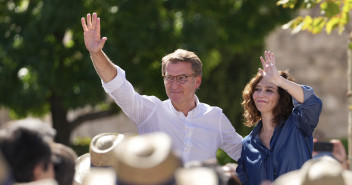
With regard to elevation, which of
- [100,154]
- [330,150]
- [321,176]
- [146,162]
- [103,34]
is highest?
[146,162]

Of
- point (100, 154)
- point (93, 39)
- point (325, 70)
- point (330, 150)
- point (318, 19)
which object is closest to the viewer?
point (100, 154)

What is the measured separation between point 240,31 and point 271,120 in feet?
24.4

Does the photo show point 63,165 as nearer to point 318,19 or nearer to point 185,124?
point 185,124

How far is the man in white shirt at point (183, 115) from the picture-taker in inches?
158

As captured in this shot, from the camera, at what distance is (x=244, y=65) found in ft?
47.8

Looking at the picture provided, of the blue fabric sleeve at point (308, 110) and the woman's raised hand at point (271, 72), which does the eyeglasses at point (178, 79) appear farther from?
the blue fabric sleeve at point (308, 110)

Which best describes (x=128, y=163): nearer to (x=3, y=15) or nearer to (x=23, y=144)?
(x=23, y=144)

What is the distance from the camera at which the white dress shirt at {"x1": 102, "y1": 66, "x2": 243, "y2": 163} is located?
3.99 meters

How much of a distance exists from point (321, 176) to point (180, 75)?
92.4 inches

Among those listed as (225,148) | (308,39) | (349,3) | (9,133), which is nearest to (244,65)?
(308,39)

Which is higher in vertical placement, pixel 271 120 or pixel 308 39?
pixel 271 120

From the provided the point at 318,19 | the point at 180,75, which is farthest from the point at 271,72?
the point at 318,19

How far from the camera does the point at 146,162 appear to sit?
1676 millimetres

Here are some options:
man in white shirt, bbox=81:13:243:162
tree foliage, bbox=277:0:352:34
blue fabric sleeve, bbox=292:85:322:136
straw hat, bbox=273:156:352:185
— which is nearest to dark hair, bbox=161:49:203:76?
man in white shirt, bbox=81:13:243:162
